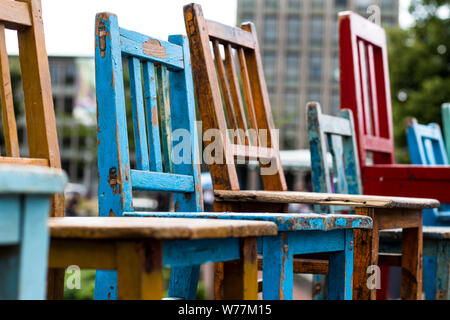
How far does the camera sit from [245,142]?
282cm

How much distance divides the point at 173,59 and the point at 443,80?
59.0 ft

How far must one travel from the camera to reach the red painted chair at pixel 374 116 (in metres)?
3.33

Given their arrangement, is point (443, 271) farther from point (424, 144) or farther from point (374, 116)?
point (424, 144)

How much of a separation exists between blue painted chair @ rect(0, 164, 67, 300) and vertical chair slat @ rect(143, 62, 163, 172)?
1278 mm

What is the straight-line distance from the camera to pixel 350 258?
206 centimetres

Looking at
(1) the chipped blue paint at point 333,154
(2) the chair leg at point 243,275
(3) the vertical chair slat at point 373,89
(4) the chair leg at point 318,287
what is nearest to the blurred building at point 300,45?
(3) the vertical chair slat at point 373,89

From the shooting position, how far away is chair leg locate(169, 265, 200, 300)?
7.45ft

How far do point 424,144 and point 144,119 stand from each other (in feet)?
8.08

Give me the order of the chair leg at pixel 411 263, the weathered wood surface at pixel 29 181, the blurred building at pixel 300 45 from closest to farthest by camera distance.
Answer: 1. the weathered wood surface at pixel 29 181
2. the chair leg at pixel 411 263
3. the blurred building at pixel 300 45

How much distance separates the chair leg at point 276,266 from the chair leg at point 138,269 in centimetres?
55

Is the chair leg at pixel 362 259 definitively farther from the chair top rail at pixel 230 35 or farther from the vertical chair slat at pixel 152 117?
the chair top rail at pixel 230 35

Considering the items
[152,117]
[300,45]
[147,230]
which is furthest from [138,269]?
[300,45]

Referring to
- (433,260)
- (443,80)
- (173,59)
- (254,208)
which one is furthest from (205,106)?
(443,80)

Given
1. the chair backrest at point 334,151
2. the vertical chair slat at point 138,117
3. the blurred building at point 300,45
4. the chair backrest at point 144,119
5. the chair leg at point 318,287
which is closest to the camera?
the chair backrest at point 144,119
